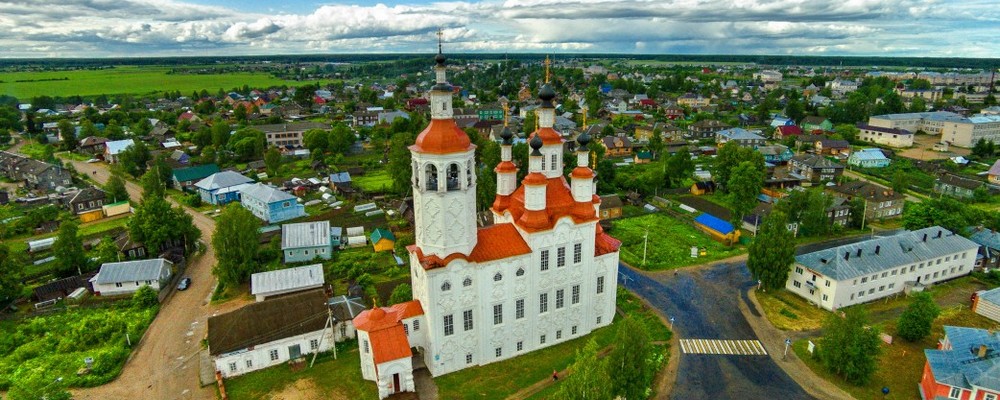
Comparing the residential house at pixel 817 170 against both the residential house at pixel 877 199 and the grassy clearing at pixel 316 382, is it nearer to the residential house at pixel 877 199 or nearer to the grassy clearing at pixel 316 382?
the residential house at pixel 877 199

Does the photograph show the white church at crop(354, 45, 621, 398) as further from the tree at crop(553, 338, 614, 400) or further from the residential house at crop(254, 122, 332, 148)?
the residential house at crop(254, 122, 332, 148)

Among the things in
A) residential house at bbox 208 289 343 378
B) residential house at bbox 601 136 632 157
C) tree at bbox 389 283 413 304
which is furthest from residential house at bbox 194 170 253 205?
residential house at bbox 601 136 632 157

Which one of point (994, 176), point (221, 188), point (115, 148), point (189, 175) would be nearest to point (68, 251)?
point (221, 188)

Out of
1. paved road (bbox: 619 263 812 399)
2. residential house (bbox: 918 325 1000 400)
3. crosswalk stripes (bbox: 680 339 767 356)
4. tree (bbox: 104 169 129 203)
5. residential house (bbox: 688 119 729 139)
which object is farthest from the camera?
residential house (bbox: 688 119 729 139)

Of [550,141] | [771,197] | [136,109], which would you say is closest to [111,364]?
[550,141]

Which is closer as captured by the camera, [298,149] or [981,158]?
[981,158]

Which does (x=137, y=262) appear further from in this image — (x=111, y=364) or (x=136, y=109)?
(x=136, y=109)

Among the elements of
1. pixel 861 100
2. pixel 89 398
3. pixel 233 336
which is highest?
pixel 861 100
